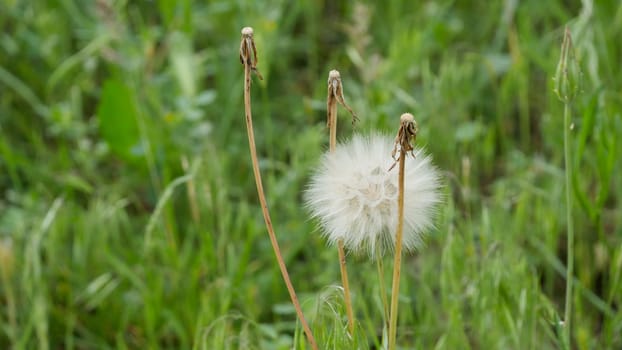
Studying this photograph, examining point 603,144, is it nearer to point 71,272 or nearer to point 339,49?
point 71,272

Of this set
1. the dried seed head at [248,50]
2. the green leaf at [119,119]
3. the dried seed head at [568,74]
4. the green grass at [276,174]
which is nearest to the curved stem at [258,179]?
the dried seed head at [248,50]

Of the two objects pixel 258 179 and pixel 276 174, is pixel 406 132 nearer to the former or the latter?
pixel 258 179


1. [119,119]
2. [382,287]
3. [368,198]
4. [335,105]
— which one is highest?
[119,119]

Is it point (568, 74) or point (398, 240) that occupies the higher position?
point (568, 74)

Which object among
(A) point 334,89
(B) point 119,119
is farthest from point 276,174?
(A) point 334,89

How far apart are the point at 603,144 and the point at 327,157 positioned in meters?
0.78

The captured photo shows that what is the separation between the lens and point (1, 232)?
2344 millimetres

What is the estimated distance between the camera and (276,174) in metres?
2.74

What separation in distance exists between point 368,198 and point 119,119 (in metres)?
1.55

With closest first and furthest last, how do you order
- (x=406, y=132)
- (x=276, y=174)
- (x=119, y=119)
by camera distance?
1. (x=406, y=132)
2. (x=119, y=119)
3. (x=276, y=174)

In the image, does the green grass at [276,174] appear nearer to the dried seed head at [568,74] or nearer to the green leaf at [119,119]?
the green leaf at [119,119]

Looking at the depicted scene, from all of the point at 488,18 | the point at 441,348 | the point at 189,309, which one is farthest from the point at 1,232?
the point at 488,18

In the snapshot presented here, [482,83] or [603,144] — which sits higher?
[482,83]

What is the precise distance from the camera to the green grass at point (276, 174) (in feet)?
5.81
